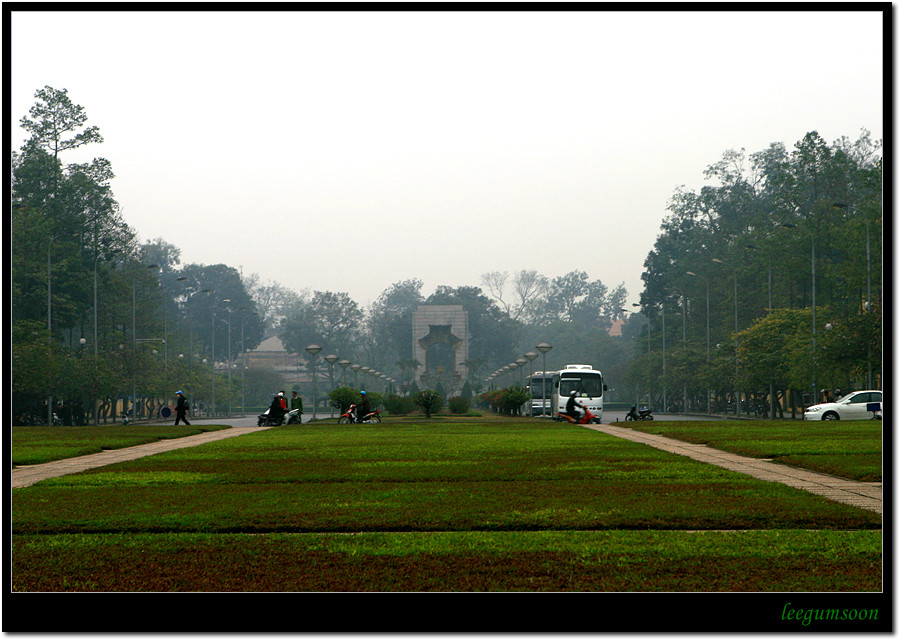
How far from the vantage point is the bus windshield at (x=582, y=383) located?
183 feet

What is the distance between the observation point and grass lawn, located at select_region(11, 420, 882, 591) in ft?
23.0

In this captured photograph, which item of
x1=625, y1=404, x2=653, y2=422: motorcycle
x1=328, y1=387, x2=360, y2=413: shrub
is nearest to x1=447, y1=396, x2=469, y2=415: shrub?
x1=328, y1=387, x2=360, y2=413: shrub

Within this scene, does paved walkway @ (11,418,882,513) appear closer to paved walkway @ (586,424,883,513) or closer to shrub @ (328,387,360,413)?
paved walkway @ (586,424,883,513)

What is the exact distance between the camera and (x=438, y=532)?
9.30 metres

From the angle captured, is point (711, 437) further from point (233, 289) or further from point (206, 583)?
point (233, 289)

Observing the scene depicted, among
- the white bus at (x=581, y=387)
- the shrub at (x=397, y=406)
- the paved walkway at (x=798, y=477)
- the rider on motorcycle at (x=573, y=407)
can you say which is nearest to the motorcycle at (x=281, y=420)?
the shrub at (x=397, y=406)

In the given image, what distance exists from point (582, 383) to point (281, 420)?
19522 mm

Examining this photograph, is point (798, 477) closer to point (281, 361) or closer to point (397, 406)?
point (397, 406)

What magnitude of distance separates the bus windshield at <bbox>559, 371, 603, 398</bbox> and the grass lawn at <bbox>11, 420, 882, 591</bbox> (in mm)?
39277

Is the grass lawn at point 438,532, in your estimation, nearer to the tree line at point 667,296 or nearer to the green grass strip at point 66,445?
the green grass strip at point 66,445

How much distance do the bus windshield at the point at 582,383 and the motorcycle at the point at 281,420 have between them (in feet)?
51.1

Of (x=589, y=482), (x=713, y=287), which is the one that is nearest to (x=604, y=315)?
(x=713, y=287)

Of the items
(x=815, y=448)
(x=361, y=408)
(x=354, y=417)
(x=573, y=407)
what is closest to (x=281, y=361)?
(x=354, y=417)

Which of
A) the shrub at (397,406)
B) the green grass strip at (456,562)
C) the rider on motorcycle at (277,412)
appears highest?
the green grass strip at (456,562)
